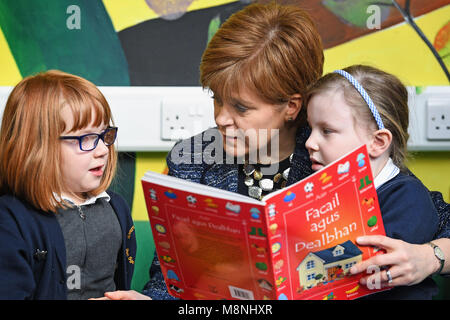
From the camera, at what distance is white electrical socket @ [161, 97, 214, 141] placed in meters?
1.82

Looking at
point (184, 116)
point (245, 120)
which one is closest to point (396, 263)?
point (245, 120)

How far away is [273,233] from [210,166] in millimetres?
552

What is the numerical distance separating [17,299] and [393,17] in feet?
4.63

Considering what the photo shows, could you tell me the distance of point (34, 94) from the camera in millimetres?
1271

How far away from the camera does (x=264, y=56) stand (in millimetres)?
1334

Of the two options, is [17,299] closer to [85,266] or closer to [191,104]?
[85,266]

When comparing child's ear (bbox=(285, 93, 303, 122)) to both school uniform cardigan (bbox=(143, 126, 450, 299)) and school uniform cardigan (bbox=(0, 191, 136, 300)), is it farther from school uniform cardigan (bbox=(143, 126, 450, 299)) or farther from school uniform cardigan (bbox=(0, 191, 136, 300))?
school uniform cardigan (bbox=(0, 191, 136, 300))

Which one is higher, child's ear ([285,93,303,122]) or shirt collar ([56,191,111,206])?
child's ear ([285,93,303,122])

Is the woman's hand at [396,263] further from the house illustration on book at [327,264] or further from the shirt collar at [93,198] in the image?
the shirt collar at [93,198]

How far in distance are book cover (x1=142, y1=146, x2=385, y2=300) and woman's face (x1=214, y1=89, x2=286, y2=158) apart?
0.34m

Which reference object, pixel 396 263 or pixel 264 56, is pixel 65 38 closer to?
pixel 264 56

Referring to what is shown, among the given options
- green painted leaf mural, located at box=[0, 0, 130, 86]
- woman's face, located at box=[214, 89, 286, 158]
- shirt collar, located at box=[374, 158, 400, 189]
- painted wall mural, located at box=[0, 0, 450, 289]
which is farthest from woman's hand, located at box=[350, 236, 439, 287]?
green painted leaf mural, located at box=[0, 0, 130, 86]
